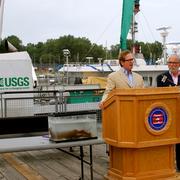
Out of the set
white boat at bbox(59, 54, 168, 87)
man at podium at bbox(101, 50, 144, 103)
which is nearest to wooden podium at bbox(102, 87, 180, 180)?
man at podium at bbox(101, 50, 144, 103)

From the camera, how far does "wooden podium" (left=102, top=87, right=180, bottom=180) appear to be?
4.94 metres

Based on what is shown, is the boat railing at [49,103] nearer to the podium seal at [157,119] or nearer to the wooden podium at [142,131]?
the wooden podium at [142,131]

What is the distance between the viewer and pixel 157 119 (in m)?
5.09

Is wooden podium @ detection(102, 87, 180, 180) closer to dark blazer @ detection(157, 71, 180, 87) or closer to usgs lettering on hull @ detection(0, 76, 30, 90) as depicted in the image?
dark blazer @ detection(157, 71, 180, 87)

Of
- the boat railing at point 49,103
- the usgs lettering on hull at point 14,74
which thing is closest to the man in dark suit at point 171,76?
the boat railing at point 49,103

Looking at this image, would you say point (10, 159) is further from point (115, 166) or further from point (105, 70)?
point (105, 70)

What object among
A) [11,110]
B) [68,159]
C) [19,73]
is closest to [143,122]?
[68,159]

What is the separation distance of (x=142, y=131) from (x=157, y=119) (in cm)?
24

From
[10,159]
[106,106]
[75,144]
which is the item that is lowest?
[10,159]

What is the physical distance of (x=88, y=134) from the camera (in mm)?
5480

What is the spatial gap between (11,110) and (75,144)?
18.7 ft

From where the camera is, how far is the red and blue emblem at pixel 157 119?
503cm

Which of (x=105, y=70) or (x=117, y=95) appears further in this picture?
(x=105, y=70)

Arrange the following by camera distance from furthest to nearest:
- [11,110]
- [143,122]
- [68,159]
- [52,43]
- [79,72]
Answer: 1. [52,43]
2. [79,72]
3. [11,110]
4. [68,159]
5. [143,122]
